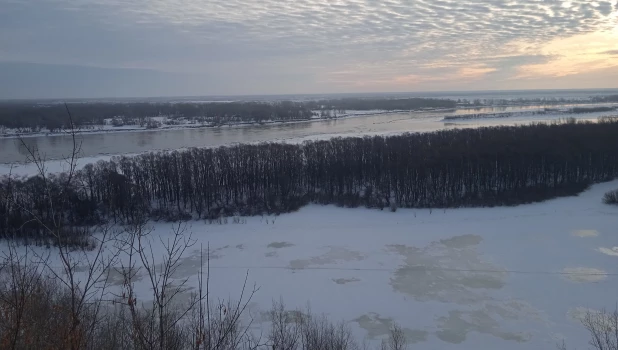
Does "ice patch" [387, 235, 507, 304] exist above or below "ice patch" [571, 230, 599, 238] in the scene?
below

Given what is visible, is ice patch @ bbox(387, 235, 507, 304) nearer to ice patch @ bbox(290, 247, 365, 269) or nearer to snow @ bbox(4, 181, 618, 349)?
snow @ bbox(4, 181, 618, 349)

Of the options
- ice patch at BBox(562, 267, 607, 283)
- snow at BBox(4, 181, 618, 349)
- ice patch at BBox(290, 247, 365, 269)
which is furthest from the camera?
ice patch at BBox(290, 247, 365, 269)

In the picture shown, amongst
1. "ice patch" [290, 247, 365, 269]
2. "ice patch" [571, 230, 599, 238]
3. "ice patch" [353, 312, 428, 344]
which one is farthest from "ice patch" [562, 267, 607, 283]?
"ice patch" [290, 247, 365, 269]

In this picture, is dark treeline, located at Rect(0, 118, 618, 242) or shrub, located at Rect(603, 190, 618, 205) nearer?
shrub, located at Rect(603, 190, 618, 205)

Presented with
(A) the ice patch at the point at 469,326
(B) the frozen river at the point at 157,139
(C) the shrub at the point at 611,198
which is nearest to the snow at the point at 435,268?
(A) the ice patch at the point at 469,326

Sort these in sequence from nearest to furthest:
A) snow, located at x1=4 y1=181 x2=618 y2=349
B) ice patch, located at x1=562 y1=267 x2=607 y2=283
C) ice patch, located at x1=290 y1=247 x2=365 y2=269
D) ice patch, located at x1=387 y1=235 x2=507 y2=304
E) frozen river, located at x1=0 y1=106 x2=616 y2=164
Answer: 1. snow, located at x1=4 y1=181 x2=618 y2=349
2. ice patch, located at x1=387 y1=235 x2=507 y2=304
3. ice patch, located at x1=562 y1=267 x2=607 y2=283
4. ice patch, located at x1=290 y1=247 x2=365 y2=269
5. frozen river, located at x1=0 y1=106 x2=616 y2=164

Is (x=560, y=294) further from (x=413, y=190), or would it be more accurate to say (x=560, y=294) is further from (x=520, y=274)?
(x=413, y=190)

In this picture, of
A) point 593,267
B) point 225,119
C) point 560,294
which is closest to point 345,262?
point 560,294

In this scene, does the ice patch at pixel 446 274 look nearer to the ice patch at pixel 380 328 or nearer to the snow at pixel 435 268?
the snow at pixel 435 268
